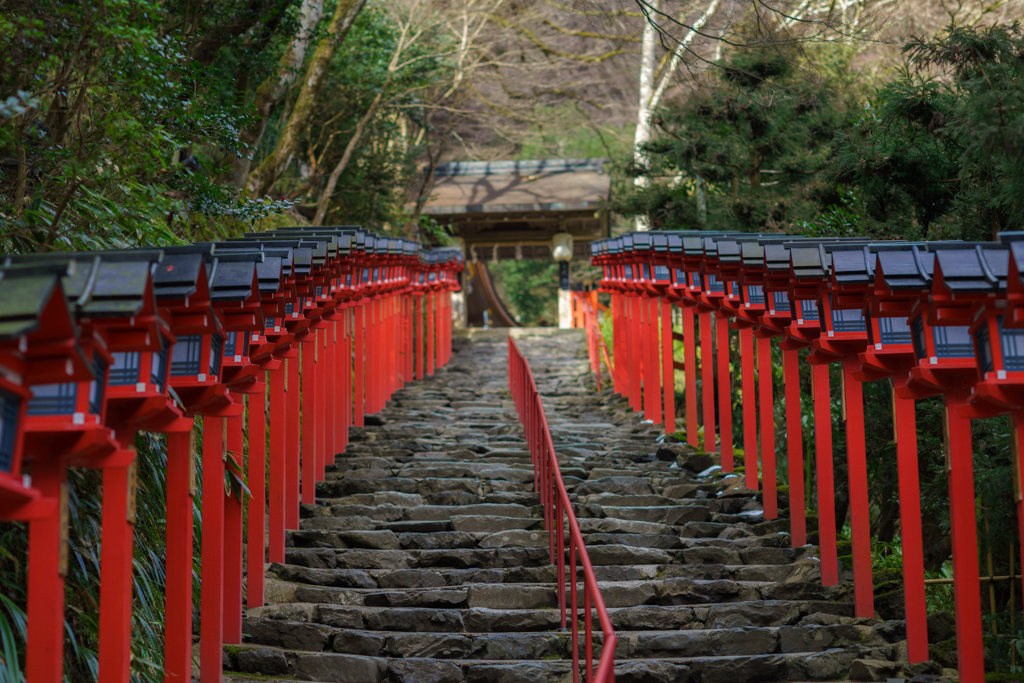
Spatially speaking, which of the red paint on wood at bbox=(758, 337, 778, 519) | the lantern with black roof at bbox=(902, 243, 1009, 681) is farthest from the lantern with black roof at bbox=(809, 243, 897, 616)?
the red paint on wood at bbox=(758, 337, 778, 519)

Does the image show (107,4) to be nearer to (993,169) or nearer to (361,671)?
(361,671)

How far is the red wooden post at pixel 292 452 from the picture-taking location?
8.47m

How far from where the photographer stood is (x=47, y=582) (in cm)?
368

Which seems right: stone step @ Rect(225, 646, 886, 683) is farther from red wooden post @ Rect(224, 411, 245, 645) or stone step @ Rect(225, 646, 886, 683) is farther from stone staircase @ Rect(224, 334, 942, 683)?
red wooden post @ Rect(224, 411, 245, 645)

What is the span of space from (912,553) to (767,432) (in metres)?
2.65

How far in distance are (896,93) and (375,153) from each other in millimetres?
11213

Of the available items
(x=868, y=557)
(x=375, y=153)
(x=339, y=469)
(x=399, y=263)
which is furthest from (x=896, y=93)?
(x=375, y=153)

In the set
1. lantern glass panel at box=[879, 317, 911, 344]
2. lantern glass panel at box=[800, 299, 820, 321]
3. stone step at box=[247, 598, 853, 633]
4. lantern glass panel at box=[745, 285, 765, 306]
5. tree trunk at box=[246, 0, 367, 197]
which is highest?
tree trunk at box=[246, 0, 367, 197]

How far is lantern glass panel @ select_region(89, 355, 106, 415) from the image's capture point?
370cm

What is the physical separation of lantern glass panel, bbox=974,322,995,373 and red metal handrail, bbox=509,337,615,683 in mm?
2255

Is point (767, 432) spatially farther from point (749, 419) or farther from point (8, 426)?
point (8, 426)

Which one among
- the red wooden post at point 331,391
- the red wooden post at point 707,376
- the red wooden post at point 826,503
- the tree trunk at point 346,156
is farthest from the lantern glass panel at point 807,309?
the tree trunk at point 346,156

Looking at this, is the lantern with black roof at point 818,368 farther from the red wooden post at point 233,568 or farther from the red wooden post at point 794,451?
the red wooden post at point 233,568

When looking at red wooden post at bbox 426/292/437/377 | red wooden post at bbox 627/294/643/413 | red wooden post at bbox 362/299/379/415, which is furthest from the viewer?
red wooden post at bbox 426/292/437/377
